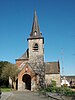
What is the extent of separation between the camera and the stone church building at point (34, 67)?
47969 mm

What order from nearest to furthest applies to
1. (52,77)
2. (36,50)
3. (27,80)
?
(27,80) → (36,50) → (52,77)

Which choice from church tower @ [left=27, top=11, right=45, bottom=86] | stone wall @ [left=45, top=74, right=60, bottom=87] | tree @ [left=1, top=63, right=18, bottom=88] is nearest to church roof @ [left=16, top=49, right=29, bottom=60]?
church tower @ [left=27, top=11, right=45, bottom=86]

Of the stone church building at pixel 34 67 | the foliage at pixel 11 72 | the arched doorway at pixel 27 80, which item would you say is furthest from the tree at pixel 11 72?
the arched doorway at pixel 27 80

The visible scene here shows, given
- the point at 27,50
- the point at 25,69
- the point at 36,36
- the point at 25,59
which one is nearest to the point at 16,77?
the point at 25,69

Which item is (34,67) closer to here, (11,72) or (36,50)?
(36,50)

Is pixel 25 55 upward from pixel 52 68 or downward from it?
upward

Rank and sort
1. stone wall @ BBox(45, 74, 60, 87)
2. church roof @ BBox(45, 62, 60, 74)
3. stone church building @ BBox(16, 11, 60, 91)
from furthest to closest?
church roof @ BBox(45, 62, 60, 74), stone wall @ BBox(45, 74, 60, 87), stone church building @ BBox(16, 11, 60, 91)

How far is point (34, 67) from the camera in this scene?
52.0 meters

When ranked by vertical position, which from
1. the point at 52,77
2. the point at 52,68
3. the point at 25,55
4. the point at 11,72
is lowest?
the point at 52,77

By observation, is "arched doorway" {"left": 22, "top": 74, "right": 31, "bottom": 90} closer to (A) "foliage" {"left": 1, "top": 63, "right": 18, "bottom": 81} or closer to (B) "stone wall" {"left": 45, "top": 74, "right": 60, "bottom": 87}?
(A) "foliage" {"left": 1, "top": 63, "right": 18, "bottom": 81}

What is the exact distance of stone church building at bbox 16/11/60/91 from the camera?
157 ft

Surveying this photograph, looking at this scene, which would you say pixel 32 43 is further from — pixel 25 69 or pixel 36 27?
pixel 25 69

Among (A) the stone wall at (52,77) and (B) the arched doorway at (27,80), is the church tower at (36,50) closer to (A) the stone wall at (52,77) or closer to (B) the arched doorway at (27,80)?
(B) the arched doorway at (27,80)

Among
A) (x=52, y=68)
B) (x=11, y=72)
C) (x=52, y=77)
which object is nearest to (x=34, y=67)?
(x=52, y=77)
